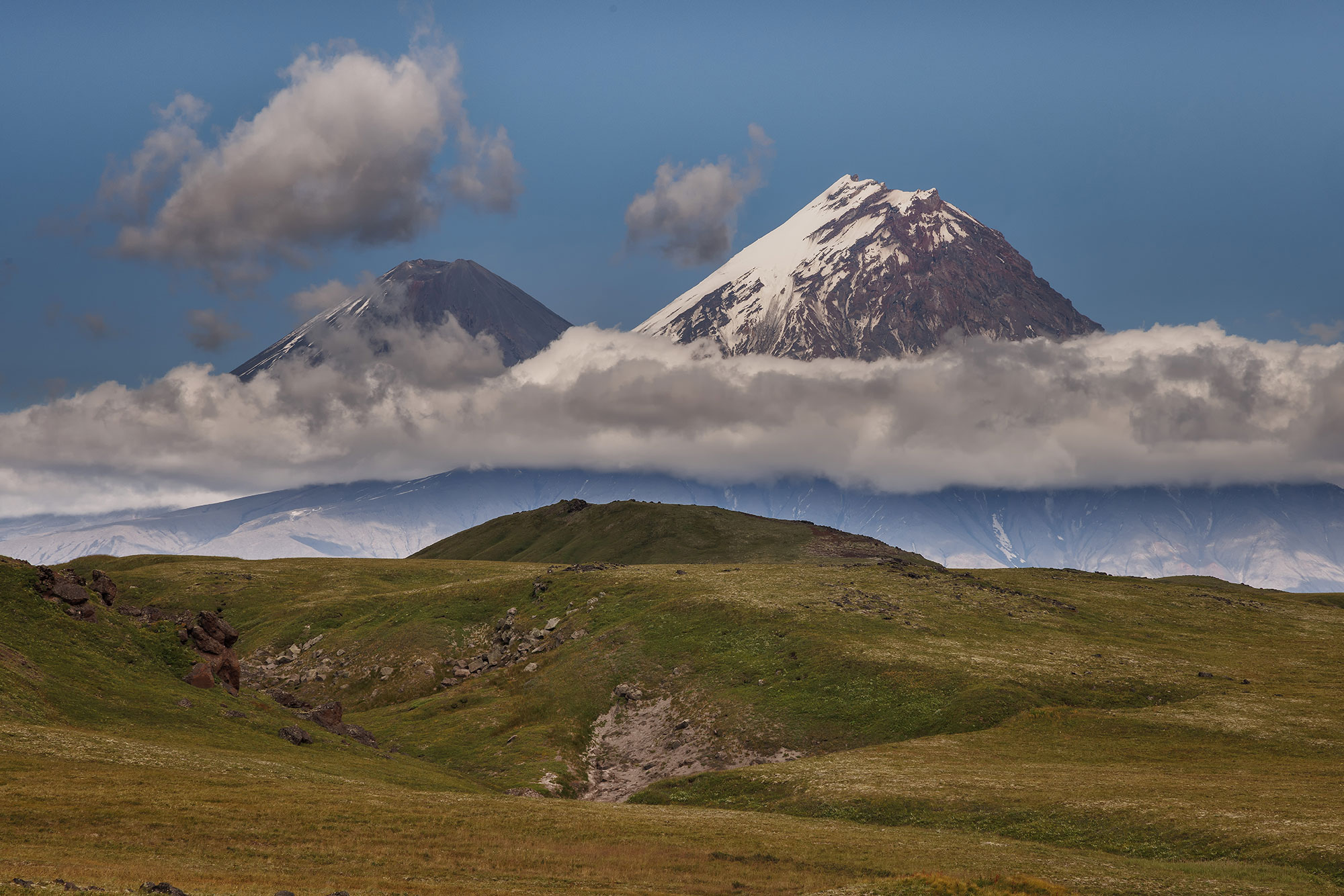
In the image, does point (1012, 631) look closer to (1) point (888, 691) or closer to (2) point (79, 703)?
(1) point (888, 691)

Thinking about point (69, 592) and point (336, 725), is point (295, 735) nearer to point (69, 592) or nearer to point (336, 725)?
point (336, 725)

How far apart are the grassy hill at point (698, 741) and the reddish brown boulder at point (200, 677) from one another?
1415mm

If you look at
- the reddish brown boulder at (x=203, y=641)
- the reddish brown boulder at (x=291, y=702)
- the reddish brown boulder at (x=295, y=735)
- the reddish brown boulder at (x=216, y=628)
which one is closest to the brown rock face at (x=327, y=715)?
the reddish brown boulder at (x=291, y=702)

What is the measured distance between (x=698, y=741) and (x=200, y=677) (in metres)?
48.5

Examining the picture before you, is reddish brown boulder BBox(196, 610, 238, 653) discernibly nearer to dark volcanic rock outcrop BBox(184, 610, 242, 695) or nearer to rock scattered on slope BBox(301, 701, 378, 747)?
dark volcanic rock outcrop BBox(184, 610, 242, 695)

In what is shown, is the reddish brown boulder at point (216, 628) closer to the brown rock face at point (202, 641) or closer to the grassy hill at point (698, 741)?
the brown rock face at point (202, 641)

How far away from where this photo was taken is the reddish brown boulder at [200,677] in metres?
80.2

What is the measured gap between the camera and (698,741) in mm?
89500

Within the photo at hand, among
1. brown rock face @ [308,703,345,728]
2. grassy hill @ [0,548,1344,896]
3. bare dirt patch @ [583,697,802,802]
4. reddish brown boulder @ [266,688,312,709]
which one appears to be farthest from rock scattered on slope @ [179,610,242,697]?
bare dirt patch @ [583,697,802,802]

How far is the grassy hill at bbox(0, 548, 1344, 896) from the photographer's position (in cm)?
4600

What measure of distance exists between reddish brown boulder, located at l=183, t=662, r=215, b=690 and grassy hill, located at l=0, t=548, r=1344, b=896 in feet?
4.64

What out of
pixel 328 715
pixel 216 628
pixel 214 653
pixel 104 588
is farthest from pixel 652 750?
pixel 104 588

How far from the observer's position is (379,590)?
160875mm

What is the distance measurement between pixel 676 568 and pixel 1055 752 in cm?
8824
